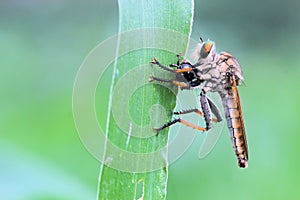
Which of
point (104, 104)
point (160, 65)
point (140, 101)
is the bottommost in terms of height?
point (140, 101)

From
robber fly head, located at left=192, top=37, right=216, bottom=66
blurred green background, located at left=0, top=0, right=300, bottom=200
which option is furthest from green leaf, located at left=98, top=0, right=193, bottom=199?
blurred green background, located at left=0, top=0, right=300, bottom=200

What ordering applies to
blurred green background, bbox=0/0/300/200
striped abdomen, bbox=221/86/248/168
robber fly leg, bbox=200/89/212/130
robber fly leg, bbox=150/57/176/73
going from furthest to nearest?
blurred green background, bbox=0/0/300/200 < striped abdomen, bbox=221/86/248/168 < robber fly leg, bbox=200/89/212/130 < robber fly leg, bbox=150/57/176/73

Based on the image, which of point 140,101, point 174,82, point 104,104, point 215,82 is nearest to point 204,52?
point 215,82

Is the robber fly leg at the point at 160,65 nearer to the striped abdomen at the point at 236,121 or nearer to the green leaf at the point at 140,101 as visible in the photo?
the green leaf at the point at 140,101

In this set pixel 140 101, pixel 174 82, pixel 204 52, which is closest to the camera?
pixel 140 101

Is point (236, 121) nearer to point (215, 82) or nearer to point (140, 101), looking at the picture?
point (215, 82)

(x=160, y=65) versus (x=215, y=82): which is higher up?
(x=215, y=82)

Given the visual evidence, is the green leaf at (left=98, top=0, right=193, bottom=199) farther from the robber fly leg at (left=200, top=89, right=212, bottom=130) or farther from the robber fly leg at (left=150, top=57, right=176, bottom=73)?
the robber fly leg at (left=200, top=89, right=212, bottom=130)

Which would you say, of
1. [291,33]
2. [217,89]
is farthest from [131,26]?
[291,33]
